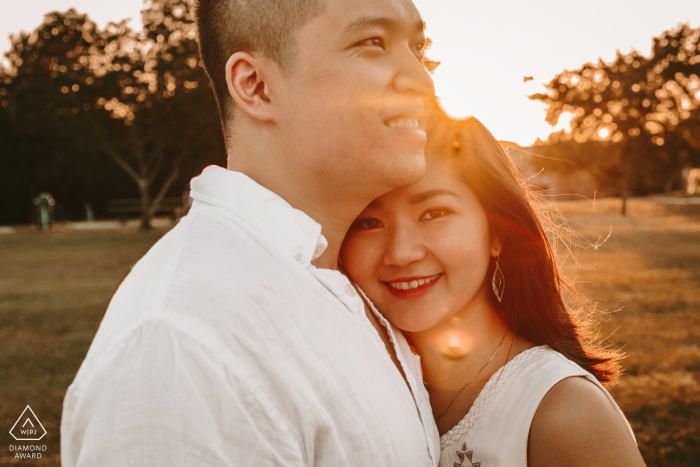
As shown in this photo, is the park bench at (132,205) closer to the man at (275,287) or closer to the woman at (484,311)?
the woman at (484,311)

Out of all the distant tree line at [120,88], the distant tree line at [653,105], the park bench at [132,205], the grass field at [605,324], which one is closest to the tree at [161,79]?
the distant tree line at [120,88]

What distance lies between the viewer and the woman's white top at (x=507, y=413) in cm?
209

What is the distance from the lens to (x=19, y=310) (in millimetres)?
10594

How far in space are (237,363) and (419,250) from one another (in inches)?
48.0

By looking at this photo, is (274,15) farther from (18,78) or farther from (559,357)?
(18,78)

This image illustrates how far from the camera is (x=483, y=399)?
2.29 m

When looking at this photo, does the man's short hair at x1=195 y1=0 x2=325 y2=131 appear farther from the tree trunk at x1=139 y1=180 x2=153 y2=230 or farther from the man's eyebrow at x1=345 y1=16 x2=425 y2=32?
the tree trunk at x1=139 y1=180 x2=153 y2=230

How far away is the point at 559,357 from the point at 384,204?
1.00 metres

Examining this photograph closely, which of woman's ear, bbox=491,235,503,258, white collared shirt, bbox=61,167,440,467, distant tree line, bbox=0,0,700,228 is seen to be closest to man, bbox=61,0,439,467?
white collared shirt, bbox=61,167,440,467

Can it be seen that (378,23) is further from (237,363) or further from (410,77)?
(237,363)

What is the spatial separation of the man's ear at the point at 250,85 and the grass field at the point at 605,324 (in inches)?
92.5

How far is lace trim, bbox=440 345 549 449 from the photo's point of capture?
2260mm

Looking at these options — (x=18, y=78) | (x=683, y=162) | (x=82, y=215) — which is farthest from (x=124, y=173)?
(x=683, y=162)

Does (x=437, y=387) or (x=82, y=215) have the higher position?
(x=437, y=387)
